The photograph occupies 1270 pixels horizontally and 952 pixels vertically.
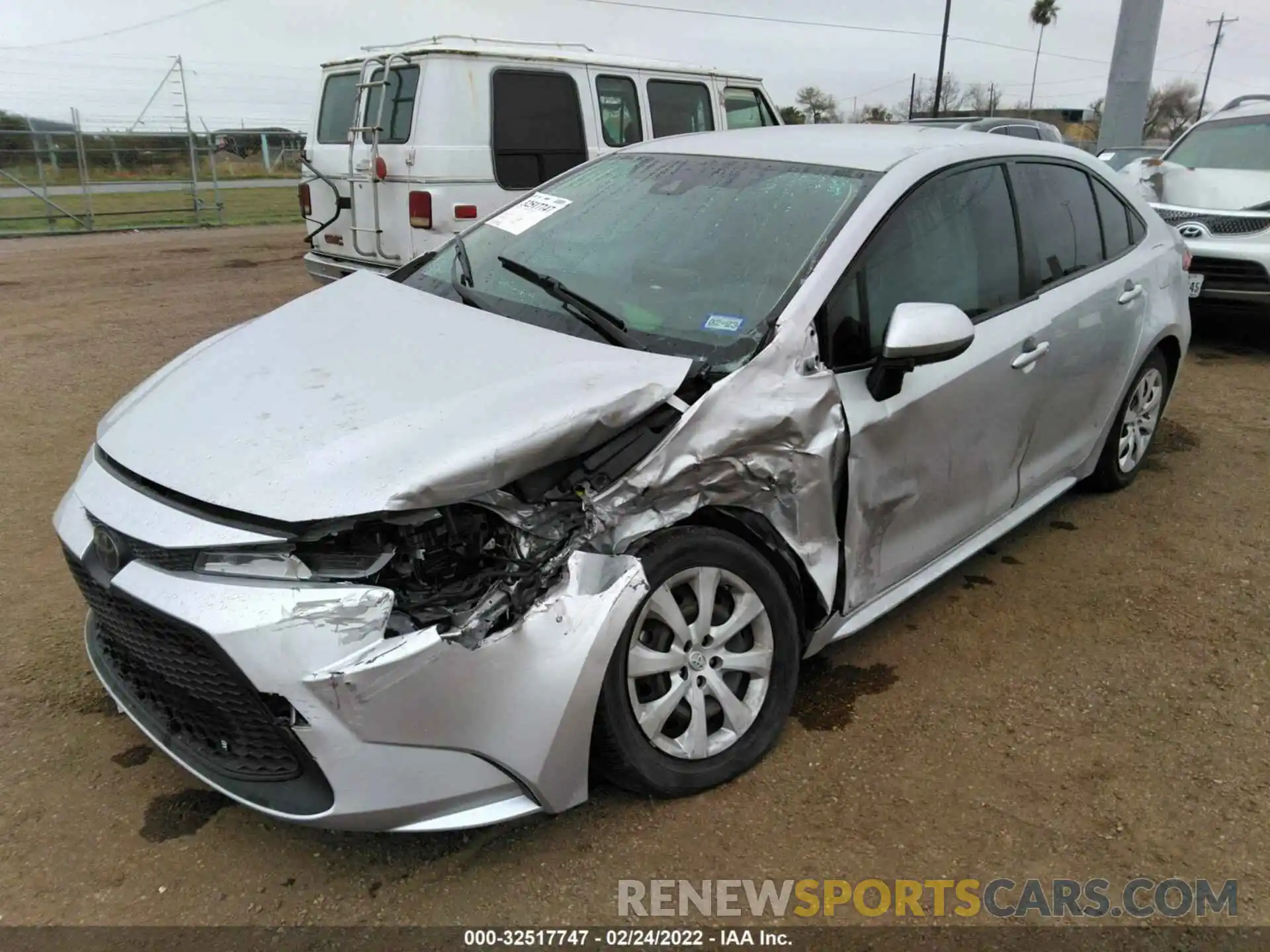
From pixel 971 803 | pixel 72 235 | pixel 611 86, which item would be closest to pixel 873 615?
pixel 971 803

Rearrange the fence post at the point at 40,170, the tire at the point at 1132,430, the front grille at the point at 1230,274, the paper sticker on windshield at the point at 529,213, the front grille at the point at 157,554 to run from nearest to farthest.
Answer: the front grille at the point at 157,554 < the paper sticker on windshield at the point at 529,213 < the tire at the point at 1132,430 < the front grille at the point at 1230,274 < the fence post at the point at 40,170

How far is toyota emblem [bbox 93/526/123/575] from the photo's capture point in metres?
2.27

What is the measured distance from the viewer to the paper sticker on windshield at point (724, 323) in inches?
107

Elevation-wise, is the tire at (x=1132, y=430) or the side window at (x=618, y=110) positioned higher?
the side window at (x=618, y=110)

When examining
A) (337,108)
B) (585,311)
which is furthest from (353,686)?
(337,108)

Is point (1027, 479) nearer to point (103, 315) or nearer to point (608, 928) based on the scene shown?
point (608, 928)

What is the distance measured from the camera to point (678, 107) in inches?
328

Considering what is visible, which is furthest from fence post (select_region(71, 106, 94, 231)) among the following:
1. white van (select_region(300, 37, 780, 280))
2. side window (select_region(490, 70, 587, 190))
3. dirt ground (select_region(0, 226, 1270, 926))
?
dirt ground (select_region(0, 226, 1270, 926))

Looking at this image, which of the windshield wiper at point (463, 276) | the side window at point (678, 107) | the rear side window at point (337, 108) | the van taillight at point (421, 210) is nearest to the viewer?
the windshield wiper at point (463, 276)

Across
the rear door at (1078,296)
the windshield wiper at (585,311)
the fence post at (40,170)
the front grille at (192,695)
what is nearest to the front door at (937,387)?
the rear door at (1078,296)

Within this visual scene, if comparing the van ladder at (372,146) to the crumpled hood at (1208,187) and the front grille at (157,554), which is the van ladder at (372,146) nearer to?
the front grille at (157,554)

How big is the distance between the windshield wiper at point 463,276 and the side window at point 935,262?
1.16 meters

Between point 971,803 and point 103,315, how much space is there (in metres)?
9.08

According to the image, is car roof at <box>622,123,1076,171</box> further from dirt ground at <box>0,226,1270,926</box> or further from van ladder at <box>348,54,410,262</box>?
van ladder at <box>348,54,410,262</box>
